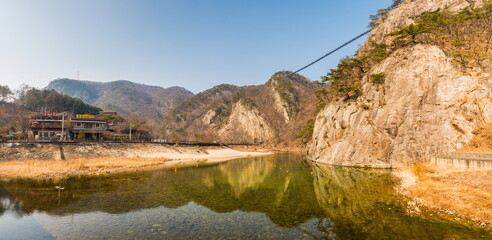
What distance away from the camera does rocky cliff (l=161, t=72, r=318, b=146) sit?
129m

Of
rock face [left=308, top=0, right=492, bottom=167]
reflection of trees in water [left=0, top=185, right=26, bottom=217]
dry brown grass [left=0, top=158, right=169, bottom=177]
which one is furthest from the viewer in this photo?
rock face [left=308, top=0, right=492, bottom=167]

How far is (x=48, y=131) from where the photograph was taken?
6631 centimetres

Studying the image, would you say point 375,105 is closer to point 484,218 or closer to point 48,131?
point 484,218

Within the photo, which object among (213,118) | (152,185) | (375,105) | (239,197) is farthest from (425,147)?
(213,118)

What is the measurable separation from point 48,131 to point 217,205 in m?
76.6

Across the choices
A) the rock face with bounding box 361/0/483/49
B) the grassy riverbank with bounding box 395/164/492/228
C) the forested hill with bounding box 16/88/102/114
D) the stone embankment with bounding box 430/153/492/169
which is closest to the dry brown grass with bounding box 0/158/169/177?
the grassy riverbank with bounding box 395/164/492/228

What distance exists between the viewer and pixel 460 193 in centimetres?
1472

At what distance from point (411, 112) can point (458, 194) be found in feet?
87.0

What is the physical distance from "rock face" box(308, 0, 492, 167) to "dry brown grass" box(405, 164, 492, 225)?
15316mm

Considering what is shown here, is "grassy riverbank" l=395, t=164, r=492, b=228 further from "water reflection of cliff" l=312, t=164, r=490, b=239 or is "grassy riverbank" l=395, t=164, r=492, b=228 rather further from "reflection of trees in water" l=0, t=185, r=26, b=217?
"reflection of trees in water" l=0, t=185, r=26, b=217

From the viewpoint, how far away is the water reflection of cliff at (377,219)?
10852 mm

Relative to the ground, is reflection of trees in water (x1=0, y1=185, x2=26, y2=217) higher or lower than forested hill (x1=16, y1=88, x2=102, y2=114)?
lower

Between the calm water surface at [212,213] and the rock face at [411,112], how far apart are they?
691 inches

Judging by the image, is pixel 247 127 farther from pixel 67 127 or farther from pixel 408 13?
pixel 408 13
